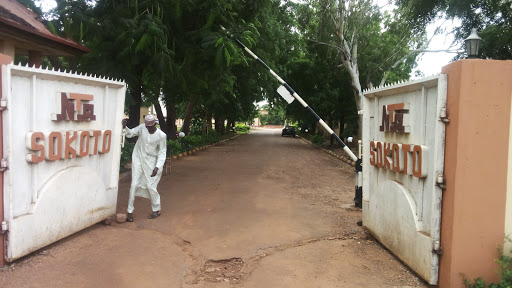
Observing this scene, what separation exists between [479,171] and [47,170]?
181 inches

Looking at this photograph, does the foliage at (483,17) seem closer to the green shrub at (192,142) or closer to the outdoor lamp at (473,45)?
the outdoor lamp at (473,45)

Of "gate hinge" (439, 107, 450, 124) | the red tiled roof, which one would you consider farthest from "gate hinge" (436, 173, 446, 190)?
the red tiled roof

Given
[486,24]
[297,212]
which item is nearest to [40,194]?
[297,212]

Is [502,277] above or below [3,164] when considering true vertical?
below

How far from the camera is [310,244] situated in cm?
525

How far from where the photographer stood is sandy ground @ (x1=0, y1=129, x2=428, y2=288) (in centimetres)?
406

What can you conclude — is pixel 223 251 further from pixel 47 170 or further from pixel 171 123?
pixel 171 123

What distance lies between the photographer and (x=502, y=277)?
3340 mm

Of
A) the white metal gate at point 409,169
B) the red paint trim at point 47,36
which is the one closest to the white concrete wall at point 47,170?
the red paint trim at point 47,36

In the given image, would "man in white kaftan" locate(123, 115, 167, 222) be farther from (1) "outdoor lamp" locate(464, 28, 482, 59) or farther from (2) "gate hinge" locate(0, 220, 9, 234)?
(1) "outdoor lamp" locate(464, 28, 482, 59)

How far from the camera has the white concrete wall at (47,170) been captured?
4.12 m

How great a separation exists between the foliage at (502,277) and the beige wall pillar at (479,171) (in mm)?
48

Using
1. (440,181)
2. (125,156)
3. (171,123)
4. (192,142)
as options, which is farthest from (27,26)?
(192,142)

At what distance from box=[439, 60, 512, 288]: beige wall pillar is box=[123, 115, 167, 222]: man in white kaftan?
426 centimetres
